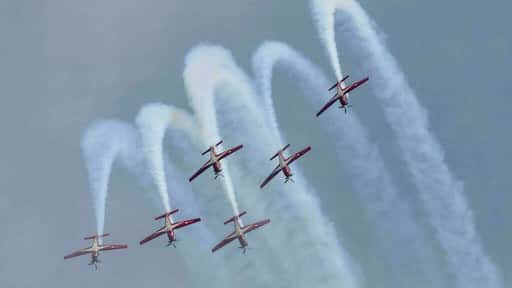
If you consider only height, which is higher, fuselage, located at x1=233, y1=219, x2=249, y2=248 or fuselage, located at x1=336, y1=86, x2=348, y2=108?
fuselage, located at x1=336, y1=86, x2=348, y2=108

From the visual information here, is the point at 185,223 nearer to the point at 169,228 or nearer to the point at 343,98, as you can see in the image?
the point at 169,228

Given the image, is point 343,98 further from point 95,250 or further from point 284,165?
point 95,250

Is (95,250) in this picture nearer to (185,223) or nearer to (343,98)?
(185,223)

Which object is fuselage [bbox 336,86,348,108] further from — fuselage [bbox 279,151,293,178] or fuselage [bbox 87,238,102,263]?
fuselage [bbox 87,238,102,263]

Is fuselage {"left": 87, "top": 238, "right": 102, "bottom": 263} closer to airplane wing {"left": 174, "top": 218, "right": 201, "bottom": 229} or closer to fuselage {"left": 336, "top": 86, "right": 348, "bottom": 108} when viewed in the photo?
airplane wing {"left": 174, "top": 218, "right": 201, "bottom": 229}

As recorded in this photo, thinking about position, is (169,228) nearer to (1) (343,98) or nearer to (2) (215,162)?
(2) (215,162)

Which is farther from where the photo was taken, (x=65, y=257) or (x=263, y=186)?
(x=65, y=257)

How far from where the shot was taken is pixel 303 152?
454ft

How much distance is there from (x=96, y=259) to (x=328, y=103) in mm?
33848

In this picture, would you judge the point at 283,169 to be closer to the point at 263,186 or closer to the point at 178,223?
the point at 263,186

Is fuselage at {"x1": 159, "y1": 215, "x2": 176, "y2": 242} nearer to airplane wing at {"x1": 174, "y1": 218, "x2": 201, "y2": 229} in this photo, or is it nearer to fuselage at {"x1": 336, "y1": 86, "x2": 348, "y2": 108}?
airplane wing at {"x1": 174, "y1": 218, "x2": 201, "y2": 229}

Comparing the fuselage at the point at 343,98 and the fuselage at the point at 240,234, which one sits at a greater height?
the fuselage at the point at 343,98

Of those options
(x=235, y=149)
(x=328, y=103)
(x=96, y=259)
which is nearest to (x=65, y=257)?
(x=96, y=259)

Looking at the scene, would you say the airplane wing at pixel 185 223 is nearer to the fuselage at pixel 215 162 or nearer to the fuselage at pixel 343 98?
the fuselage at pixel 215 162
